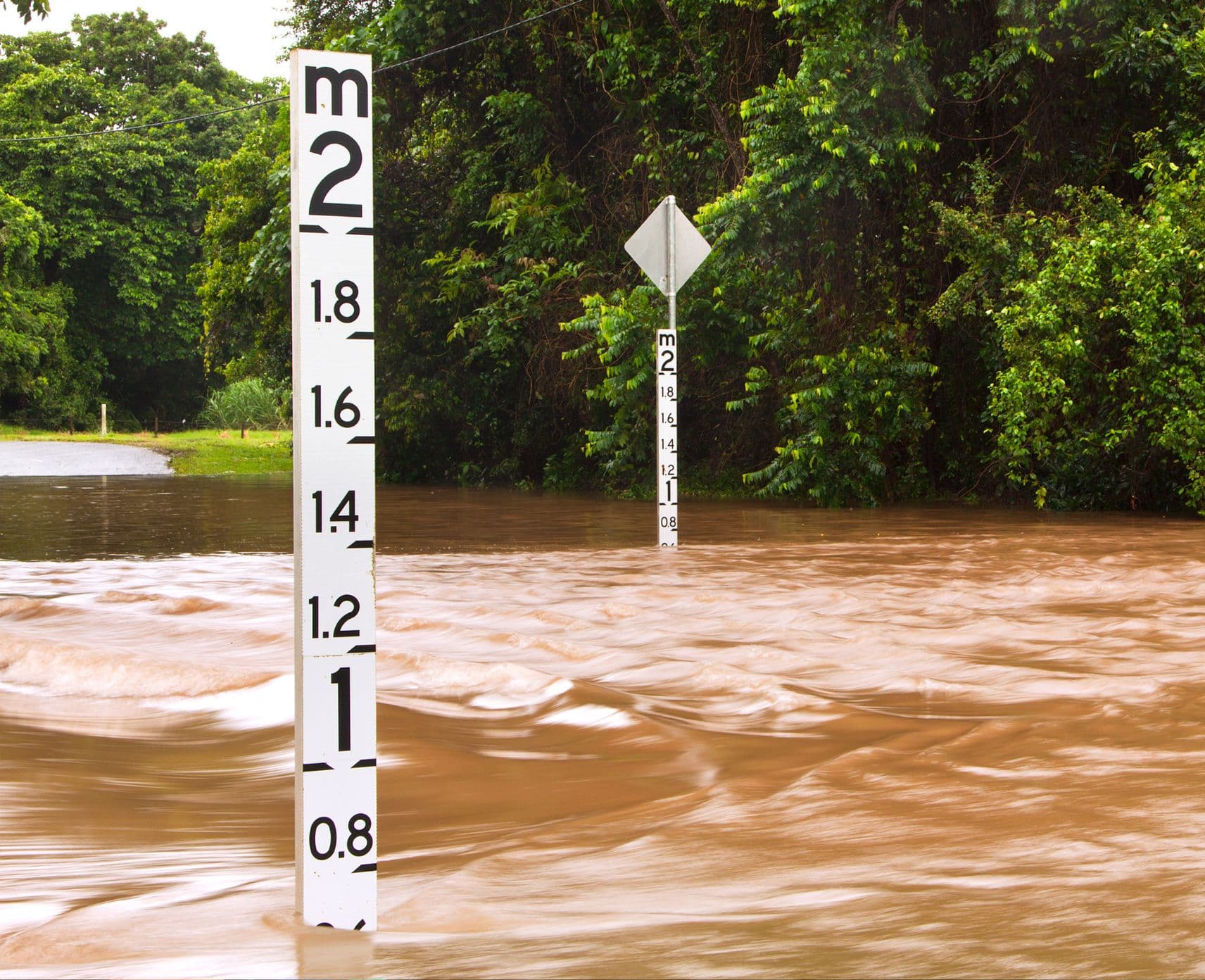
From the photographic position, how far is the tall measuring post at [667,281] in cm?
1189

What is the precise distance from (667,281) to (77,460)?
Answer: 22177 millimetres

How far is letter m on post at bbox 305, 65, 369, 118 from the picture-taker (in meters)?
3.02

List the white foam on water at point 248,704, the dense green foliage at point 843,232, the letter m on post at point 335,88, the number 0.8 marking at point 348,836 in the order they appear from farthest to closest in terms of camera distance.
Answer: the dense green foliage at point 843,232 → the white foam on water at point 248,704 → the letter m on post at point 335,88 → the number 0.8 marking at point 348,836

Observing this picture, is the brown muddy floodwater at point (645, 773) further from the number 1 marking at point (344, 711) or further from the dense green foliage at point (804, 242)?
the dense green foliage at point (804, 242)

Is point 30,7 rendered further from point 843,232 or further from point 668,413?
point 843,232

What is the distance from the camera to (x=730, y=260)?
1703 cm

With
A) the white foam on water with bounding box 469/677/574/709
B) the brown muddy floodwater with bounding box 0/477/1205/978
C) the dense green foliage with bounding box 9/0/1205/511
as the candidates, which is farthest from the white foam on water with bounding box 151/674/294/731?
the dense green foliage with bounding box 9/0/1205/511

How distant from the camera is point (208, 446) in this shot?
139 feet

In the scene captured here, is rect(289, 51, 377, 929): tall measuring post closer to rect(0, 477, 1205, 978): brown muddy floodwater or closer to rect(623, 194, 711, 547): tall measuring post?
rect(0, 477, 1205, 978): brown muddy floodwater

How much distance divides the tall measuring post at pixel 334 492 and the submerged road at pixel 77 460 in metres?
24.7

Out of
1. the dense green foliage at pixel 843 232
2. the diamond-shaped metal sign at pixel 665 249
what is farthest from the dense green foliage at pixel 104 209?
the diamond-shaped metal sign at pixel 665 249

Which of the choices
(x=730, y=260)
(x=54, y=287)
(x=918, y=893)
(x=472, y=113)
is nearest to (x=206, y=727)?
(x=918, y=893)

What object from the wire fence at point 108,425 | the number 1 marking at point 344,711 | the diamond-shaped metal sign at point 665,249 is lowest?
the number 1 marking at point 344,711

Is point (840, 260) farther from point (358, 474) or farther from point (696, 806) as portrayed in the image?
point (358, 474)
